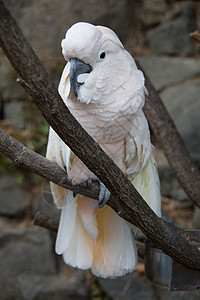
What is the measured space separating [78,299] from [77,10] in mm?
1490

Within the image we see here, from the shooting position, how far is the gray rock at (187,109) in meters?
1.85

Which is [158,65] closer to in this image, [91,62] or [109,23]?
[109,23]

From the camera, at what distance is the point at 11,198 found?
207 centimetres

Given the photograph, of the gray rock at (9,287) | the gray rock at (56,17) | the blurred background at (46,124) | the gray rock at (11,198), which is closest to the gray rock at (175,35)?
the blurred background at (46,124)

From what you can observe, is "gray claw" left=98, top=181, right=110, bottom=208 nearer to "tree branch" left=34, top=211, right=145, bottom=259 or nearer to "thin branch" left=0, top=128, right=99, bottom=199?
"thin branch" left=0, top=128, right=99, bottom=199

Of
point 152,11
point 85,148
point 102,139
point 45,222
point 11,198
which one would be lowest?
point 11,198

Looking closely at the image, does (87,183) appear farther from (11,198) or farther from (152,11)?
(152,11)

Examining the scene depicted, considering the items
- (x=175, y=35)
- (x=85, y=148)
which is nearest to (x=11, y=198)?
(x=175, y=35)

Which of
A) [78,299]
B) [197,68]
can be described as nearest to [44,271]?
[78,299]

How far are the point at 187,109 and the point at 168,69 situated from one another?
258 millimetres

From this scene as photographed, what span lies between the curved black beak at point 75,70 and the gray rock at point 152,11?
118cm

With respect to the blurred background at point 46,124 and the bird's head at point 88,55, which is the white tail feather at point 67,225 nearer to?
the bird's head at point 88,55

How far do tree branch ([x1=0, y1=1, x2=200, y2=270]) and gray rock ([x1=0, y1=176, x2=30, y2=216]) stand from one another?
1.07 metres

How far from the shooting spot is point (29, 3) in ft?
6.43
